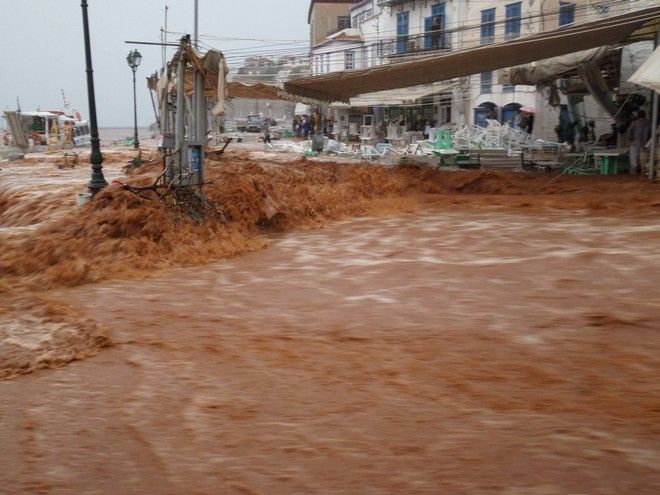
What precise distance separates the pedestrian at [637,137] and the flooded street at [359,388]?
Answer: 305 inches

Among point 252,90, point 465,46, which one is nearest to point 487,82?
point 465,46

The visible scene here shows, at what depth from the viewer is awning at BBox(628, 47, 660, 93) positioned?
10484mm

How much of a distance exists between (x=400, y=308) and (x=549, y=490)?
10.1 feet

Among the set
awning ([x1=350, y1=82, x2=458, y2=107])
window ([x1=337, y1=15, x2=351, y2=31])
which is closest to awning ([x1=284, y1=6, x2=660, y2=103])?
awning ([x1=350, y1=82, x2=458, y2=107])

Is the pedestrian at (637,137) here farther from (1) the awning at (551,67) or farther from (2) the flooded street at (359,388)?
(2) the flooded street at (359,388)

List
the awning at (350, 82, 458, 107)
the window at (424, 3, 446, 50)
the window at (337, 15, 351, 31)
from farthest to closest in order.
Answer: the window at (337, 15, 351, 31), the window at (424, 3, 446, 50), the awning at (350, 82, 458, 107)

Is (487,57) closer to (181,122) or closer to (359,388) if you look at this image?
(181,122)

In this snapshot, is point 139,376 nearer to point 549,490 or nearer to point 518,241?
point 549,490

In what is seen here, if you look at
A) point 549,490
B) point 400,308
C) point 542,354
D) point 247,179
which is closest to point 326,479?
point 549,490

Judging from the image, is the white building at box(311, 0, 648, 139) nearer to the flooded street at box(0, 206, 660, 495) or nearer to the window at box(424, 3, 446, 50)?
the window at box(424, 3, 446, 50)

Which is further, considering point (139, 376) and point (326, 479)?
point (139, 376)

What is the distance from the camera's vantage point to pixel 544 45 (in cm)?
1209

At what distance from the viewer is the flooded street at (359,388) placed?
295 cm

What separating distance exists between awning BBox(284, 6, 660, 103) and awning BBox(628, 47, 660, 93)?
82 cm
